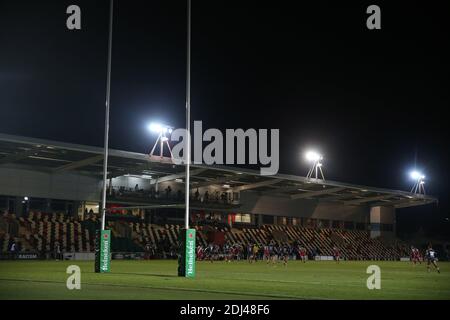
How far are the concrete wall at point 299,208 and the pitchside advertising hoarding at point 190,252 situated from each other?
46979mm

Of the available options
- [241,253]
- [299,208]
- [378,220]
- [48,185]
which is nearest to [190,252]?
[48,185]

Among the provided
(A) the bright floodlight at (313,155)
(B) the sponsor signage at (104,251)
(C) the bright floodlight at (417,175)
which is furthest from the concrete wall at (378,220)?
(B) the sponsor signage at (104,251)

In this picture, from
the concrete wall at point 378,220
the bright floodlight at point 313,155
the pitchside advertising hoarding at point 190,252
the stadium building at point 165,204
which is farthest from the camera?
the concrete wall at point 378,220

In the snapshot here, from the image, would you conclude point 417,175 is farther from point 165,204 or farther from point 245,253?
point 165,204

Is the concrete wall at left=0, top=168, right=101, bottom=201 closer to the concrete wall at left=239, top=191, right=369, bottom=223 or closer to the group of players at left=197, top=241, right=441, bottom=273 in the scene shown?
the group of players at left=197, top=241, right=441, bottom=273

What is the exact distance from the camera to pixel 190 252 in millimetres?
23906

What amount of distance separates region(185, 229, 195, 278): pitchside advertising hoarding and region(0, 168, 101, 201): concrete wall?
107 feet

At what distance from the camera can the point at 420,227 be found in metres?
98.2

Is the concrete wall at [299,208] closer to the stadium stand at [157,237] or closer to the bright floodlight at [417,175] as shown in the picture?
the stadium stand at [157,237]

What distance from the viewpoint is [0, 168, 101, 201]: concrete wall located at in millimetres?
52312

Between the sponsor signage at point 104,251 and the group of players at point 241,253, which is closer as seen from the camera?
the sponsor signage at point 104,251

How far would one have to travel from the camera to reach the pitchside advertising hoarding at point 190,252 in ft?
77.5
